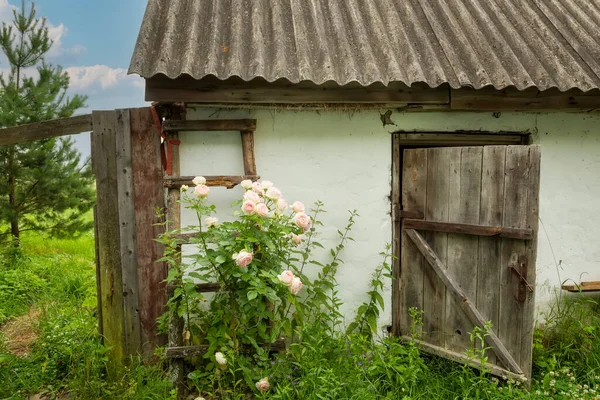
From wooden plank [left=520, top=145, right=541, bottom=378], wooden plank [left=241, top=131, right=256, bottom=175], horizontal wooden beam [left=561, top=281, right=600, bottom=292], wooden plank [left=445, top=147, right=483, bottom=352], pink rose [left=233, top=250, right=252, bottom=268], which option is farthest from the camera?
horizontal wooden beam [left=561, top=281, right=600, bottom=292]

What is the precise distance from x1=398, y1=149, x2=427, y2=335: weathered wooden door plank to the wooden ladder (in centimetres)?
131

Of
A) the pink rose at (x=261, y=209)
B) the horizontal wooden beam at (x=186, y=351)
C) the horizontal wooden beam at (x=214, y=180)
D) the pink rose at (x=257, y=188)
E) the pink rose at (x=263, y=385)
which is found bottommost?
the pink rose at (x=263, y=385)

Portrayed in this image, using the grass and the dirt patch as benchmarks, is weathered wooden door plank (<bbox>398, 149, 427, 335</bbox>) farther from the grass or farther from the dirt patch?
the dirt patch

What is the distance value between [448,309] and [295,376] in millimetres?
1378

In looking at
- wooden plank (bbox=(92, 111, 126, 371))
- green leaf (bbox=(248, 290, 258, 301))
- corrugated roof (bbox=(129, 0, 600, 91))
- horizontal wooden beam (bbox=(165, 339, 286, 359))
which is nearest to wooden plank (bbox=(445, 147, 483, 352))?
corrugated roof (bbox=(129, 0, 600, 91))

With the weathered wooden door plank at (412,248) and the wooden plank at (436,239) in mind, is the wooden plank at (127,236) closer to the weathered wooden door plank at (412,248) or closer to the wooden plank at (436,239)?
the weathered wooden door plank at (412,248)

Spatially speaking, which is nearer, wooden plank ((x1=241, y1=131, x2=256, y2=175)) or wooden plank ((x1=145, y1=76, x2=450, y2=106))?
wooden plank ((x1=145, y1=76, x2=450, y2=106))

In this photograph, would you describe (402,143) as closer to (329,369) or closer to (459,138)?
(459,138)

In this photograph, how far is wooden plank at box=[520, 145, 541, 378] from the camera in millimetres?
2764

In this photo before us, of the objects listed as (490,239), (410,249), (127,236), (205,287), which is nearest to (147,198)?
(127,236)

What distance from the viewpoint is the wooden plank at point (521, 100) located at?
3328mm

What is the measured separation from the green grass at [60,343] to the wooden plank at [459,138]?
2.84 metres

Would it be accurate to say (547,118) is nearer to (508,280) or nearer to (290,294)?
(508,280)

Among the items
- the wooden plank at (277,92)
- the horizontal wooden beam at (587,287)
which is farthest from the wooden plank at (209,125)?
the horizontal wooden beam at (587,287)
